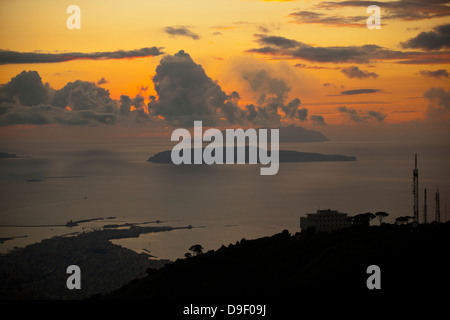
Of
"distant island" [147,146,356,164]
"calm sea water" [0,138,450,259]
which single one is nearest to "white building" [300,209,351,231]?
"calm sea water" [0,138,450,259]

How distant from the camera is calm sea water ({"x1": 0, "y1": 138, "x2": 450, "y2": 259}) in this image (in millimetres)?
82562

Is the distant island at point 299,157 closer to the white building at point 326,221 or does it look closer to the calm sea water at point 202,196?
the calm sea water at point 202,196

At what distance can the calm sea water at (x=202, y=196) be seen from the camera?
8256cm

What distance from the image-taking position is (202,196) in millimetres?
121188

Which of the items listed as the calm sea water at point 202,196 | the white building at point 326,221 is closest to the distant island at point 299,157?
the calm sea water at point 202,196

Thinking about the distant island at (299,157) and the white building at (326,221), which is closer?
the white building at (326,221)

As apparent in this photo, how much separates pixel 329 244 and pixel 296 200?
75.3 m

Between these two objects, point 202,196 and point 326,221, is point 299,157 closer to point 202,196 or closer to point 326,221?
point 202,196

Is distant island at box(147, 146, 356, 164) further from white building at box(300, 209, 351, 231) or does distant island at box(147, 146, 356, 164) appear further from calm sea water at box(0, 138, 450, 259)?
white building at box(300, 209, 351, 231)

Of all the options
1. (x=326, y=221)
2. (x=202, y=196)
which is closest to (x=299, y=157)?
(x=202, y=196)

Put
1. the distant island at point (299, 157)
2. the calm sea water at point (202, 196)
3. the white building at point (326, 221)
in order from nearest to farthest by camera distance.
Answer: the white building at point (326, 221) < the calm sea water at point (202, 196) < the distant island at point (299, 157)

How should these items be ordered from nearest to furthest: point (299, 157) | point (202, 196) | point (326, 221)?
point (326, 221), point (202, 196), point (299, 157)
